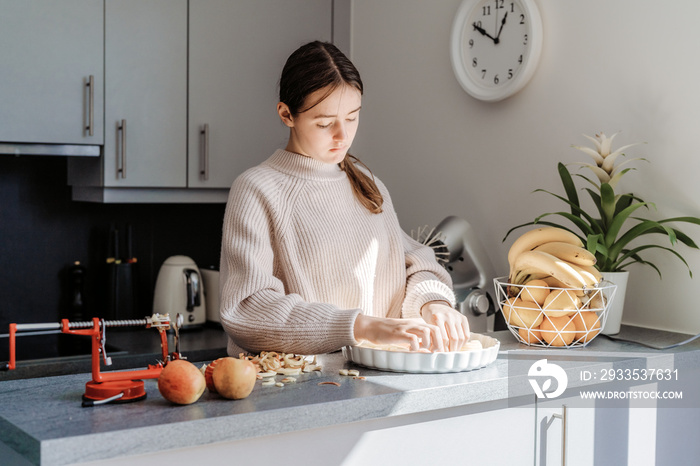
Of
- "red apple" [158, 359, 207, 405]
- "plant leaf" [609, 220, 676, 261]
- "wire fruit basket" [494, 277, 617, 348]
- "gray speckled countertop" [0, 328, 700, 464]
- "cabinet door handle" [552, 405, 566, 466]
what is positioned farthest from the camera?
"plant leaf" [609, 220, 676, 261]

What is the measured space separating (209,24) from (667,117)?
1.55 m

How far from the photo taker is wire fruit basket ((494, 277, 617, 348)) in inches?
63.5

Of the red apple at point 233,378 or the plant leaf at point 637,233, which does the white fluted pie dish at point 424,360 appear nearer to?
the red apple at point 233,378

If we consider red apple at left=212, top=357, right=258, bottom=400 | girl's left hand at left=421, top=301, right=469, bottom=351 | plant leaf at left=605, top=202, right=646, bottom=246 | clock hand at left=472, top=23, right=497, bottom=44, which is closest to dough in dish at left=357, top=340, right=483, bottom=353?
girl's left hand at left=421, top=301, right=469, bottom=351

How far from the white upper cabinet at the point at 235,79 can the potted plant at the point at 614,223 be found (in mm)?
1235

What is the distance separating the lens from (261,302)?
144 centimetres

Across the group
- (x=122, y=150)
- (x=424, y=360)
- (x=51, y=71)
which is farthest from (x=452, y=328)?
(x=51, y=71)

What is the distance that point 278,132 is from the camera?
2809 millimetres

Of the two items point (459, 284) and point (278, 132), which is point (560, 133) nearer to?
point (459, 284)

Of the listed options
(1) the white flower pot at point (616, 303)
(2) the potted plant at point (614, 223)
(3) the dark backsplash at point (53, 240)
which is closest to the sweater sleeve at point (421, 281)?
(2) the potted plant at point (614, 223)

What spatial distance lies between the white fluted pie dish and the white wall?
760 mm

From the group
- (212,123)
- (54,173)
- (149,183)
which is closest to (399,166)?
(212,123)

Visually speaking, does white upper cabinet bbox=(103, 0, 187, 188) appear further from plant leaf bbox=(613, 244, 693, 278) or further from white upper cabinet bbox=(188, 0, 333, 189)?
plant leaf bbox=(613, 244, 693, 278)

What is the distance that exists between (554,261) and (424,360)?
465 mm
